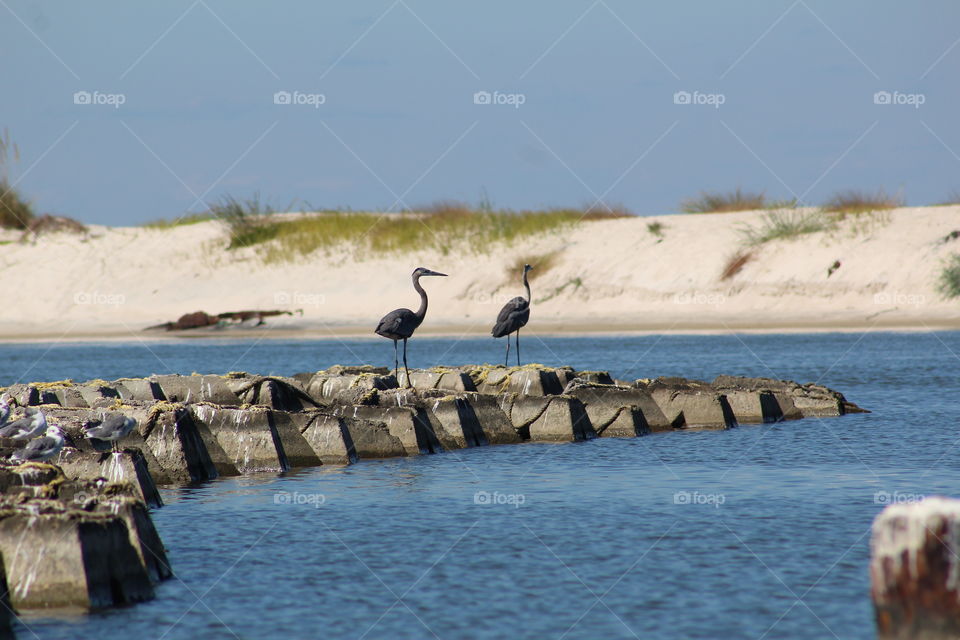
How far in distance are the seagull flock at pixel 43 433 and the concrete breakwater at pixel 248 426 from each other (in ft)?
0.78

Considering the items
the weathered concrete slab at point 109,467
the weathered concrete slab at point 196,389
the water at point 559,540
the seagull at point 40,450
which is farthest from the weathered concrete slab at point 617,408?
the seagull at point 40,450

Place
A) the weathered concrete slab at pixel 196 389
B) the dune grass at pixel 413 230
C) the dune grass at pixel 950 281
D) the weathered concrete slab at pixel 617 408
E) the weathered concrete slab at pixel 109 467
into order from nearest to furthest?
the weathered concrete slab at pixel 109 467 → the weathered concrete slab at pixel 196 389 → the weathered concrete slab at pixel 617 408 → the dune grass at pixel 950 281 → the dune grass at pixel 413 230

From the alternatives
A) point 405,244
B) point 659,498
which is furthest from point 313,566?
point 405,244

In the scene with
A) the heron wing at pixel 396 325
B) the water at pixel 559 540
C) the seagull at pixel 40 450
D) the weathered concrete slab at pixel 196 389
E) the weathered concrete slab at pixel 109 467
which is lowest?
the water at pixel 559 540

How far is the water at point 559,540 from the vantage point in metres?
9.30

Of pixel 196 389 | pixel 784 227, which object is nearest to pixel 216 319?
pixel 784 227

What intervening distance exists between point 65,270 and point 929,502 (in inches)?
2610

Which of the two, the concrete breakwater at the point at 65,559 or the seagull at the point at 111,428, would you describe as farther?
the seagull at the point at 111,428

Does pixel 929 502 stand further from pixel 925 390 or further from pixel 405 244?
pixel 405 244

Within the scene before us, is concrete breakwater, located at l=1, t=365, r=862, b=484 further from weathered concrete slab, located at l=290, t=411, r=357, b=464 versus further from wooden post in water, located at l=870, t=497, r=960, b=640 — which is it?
wooden post in water, located at l=870, t=497, r=960, b=640

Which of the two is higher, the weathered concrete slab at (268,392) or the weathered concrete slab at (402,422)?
the weathered concrete slab at (268,392)

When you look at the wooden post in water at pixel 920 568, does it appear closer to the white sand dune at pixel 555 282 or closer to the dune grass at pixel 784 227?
the white sand dune at pixel 555 282

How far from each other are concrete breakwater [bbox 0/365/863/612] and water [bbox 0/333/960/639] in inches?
15.7

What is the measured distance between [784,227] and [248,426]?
46.1 m
